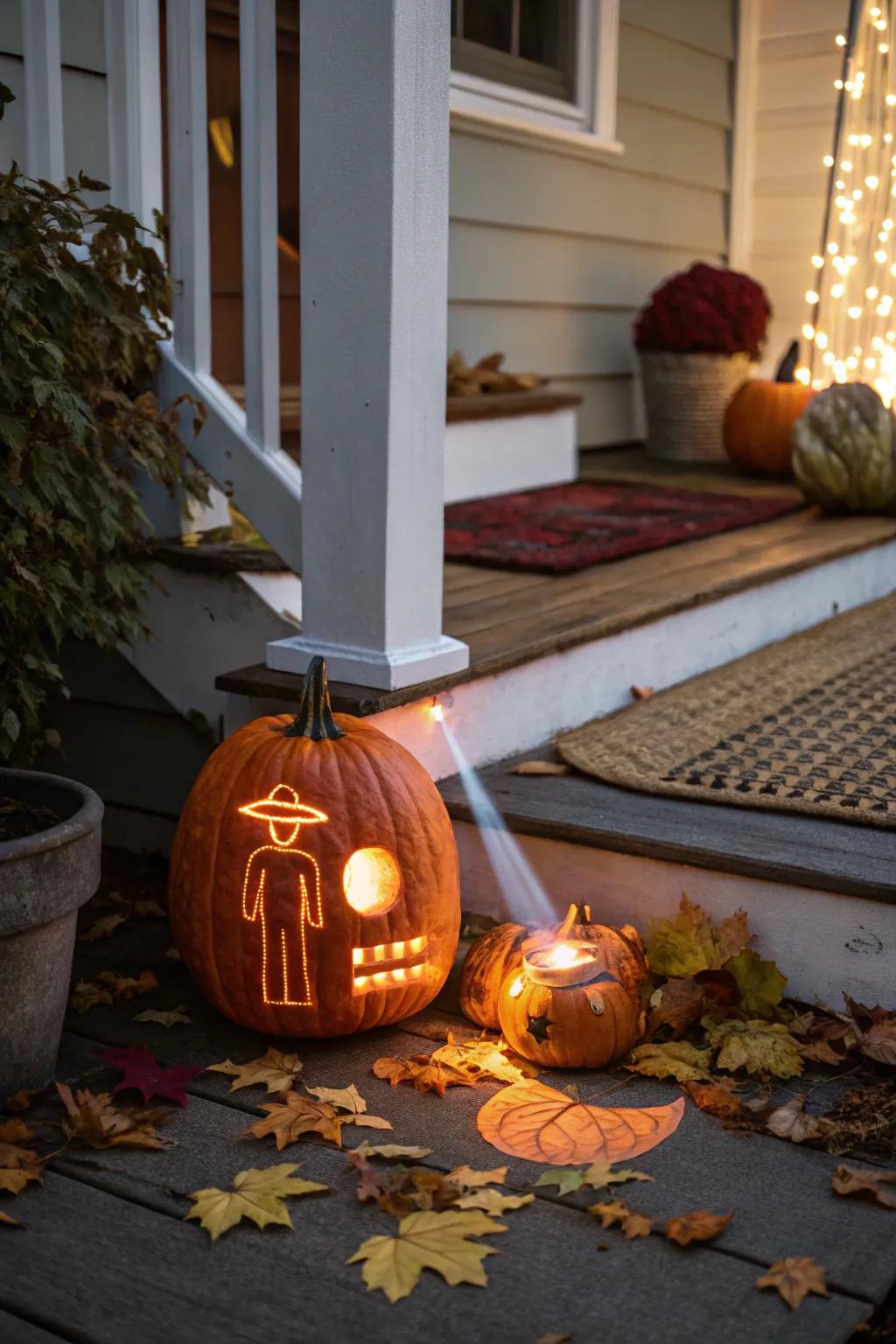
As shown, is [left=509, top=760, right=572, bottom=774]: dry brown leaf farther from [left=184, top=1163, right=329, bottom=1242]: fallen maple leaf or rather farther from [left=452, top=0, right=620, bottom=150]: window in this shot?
[left=452, top=0, right=620, bottom=150]: window

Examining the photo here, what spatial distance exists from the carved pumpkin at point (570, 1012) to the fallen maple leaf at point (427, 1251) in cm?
34

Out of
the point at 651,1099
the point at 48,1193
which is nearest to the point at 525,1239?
the point at 651,1099

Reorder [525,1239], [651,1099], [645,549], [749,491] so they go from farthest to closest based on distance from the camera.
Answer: [749,491] < [645,549] < [651,1099] < [525,1239]

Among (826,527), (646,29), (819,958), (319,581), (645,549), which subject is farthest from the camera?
(646,29)

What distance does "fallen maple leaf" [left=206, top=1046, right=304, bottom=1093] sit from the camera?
1.74 m

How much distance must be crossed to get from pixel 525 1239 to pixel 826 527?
105 inches

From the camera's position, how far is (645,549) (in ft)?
10.9

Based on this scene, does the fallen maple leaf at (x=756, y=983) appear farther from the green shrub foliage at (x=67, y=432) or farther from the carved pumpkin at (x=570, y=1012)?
the green shrub foliage at (x=67, y=432)

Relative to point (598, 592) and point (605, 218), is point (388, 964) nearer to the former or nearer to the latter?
point (598, 592)

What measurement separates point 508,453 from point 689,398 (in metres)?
1.11

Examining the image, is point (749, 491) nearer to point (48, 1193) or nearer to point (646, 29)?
point (646, 29)

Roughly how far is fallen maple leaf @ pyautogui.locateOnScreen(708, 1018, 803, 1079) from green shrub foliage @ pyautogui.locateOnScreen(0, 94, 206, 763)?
1.06 meters

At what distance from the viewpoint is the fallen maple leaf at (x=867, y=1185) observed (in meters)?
1.50

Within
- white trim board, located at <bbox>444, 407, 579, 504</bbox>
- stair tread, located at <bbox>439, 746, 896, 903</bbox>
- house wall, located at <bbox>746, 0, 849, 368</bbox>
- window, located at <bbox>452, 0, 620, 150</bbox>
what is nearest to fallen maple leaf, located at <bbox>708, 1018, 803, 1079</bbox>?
stair tread, located at <bbox>439, 746, 896, 903</bbox>
